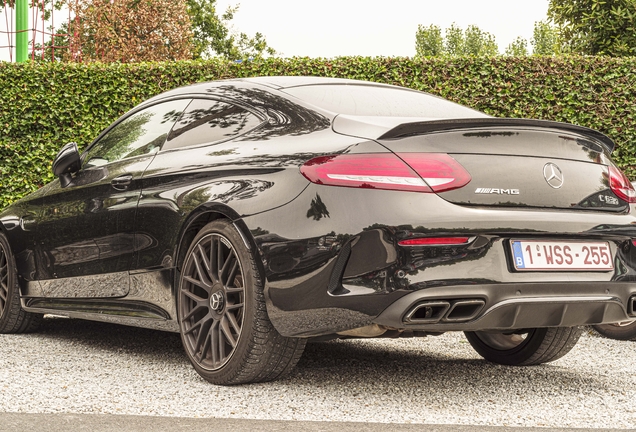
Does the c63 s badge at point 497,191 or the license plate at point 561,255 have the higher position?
the c63 s badge at point 497,191

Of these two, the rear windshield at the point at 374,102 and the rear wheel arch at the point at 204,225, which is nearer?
the rear wheel arch at the point at 204,225

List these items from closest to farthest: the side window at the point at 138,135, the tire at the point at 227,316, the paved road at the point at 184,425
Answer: the paved road at the point at 184,425 < the tire at the point at 227,316 < the side window at the point at 138,135

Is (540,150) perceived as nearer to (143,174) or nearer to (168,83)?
(143,174)

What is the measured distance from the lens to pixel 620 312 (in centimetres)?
405

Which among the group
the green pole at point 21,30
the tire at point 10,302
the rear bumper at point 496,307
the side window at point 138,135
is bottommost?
the tire at point 10,302

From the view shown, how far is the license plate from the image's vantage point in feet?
12.3

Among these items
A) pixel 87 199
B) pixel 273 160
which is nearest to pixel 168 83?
pixel 87 199

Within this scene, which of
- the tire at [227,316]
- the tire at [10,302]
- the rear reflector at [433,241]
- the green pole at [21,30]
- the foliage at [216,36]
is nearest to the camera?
the rear reflector at [433,241]

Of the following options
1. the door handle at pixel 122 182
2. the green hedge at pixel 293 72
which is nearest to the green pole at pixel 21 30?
the green hedge at pixel 293 72

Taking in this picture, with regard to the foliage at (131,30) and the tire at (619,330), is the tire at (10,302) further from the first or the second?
the foliage at (131,30)

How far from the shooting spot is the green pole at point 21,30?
15.2 m

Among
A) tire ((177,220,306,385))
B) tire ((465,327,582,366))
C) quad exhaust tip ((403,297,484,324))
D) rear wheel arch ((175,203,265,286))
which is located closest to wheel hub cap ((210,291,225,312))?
tire ((177,220,306,385))

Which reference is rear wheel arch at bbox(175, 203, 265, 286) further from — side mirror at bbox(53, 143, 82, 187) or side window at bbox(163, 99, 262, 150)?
side mirror at bbox(53, 143, 82, 187)

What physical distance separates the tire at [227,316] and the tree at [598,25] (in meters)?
9.35
